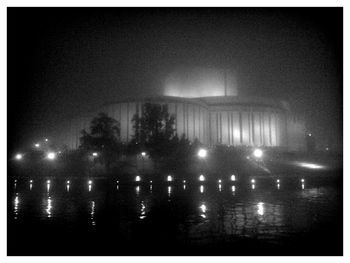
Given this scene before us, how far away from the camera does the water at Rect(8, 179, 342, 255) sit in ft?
17.0

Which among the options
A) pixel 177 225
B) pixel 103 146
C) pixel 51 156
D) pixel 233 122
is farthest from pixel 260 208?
pixel 233 122

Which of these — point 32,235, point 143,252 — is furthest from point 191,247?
point 32,235

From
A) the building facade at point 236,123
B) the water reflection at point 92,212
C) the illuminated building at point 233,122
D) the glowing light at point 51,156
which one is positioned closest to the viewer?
the water reflection at point 92,212

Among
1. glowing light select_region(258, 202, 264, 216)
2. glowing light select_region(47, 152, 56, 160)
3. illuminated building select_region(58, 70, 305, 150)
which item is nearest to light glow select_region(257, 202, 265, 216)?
glowing light select_region(258, 202, 264, 216)

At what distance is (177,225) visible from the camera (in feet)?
21.7

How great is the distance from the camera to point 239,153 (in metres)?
25.4

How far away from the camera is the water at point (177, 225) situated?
5180 mm

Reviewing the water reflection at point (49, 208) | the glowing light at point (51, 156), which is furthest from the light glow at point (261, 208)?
the glowing light at point (51, 156)

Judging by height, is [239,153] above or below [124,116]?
below

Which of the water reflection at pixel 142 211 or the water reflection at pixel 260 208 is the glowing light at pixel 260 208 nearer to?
the water reflection at pixel 260 208

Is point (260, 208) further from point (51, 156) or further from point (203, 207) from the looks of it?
point (51, 156)

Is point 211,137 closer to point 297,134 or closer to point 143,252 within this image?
point 297,134

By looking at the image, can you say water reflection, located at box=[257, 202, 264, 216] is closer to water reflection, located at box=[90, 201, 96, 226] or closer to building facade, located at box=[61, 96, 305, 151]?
water reflection, located at box=[90, 201, 96, 226]
